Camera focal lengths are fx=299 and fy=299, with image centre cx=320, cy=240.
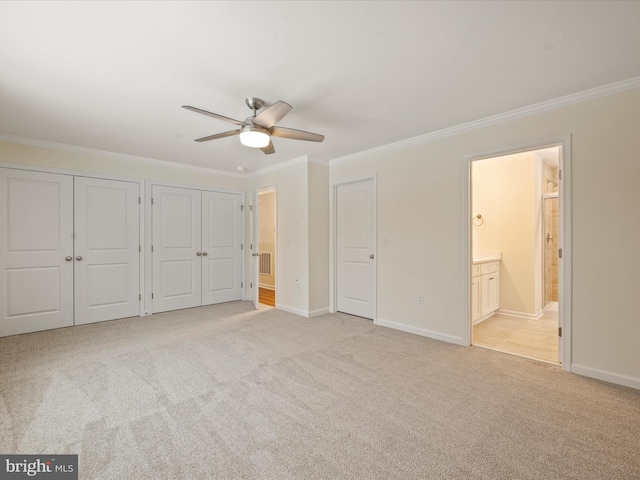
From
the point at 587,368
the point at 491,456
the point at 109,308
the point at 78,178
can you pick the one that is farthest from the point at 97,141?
the point at 587,368

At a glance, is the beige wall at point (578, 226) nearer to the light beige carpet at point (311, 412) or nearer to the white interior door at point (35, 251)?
the light beige carpet at point (311, 412)

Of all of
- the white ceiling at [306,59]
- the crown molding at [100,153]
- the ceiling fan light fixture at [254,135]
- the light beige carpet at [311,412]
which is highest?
the white ceiling at [306,59]

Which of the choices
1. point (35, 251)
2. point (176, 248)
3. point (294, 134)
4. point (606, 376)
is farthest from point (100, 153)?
point (606, 376)

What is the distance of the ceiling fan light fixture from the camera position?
8.36ft

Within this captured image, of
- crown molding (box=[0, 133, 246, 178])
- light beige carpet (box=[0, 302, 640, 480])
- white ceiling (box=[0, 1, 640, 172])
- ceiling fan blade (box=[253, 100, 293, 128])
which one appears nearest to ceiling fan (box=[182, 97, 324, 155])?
ceiling fan blade (box=[253, 100, 293, 128])

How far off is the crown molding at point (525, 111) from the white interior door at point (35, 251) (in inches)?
169

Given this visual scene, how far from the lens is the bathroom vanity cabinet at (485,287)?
13.1ft

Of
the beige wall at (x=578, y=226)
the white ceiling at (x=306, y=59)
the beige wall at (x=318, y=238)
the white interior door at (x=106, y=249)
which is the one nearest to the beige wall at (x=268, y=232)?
the beige wall at (x=318, y=238)

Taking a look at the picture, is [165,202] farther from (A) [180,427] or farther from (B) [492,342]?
(B) [492,342]

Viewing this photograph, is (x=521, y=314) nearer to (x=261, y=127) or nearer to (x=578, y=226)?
(x=578, y=226)

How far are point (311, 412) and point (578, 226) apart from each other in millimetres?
2703

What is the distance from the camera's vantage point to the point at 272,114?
2.39m

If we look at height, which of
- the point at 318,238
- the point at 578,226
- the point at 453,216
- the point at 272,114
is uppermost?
the point at 272,114

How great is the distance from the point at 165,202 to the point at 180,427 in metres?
3.83
